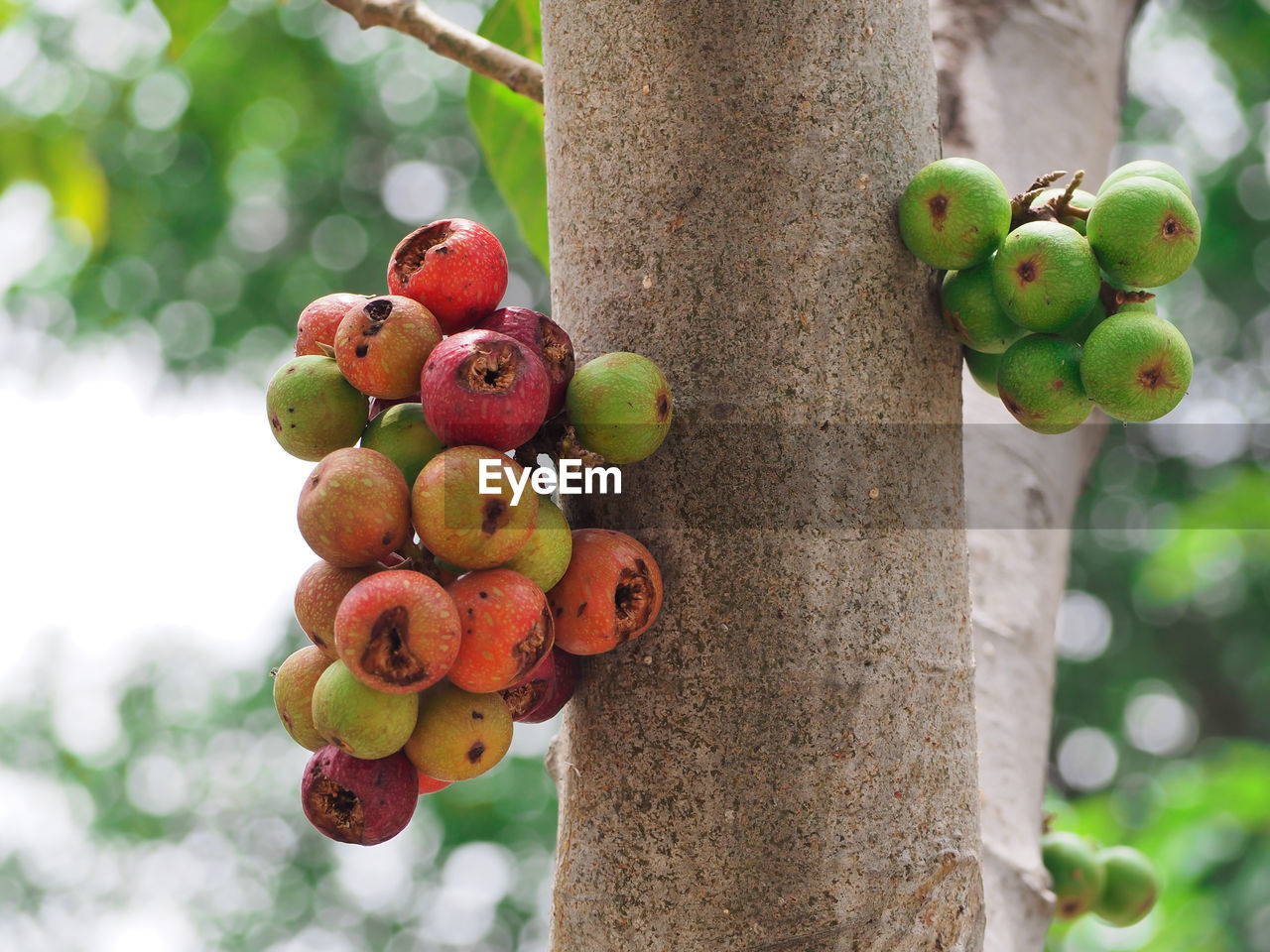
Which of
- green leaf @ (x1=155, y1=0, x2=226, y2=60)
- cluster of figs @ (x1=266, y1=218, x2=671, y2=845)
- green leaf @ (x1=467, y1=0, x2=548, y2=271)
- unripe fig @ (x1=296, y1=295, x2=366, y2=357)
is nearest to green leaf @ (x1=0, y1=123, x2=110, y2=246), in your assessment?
green leaf @ (x1=155, y1=0, x2=226, y2=60)

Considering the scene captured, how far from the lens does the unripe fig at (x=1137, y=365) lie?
896mm

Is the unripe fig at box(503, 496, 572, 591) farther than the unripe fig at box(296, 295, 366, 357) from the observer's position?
No

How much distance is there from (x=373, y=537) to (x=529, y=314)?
23cm

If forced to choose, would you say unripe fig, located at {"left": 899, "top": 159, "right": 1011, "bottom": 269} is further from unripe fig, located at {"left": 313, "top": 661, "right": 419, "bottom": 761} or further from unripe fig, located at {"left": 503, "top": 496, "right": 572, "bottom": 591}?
unripe fig, located at {"left": 313, "top": 661, "right": 419, "bottom": 761}

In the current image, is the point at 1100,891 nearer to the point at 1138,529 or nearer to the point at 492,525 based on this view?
the point at 492,525

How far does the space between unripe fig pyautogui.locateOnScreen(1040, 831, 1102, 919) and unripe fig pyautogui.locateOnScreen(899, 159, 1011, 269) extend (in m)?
1.07

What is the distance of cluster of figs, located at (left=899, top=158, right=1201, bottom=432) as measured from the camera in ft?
2.99

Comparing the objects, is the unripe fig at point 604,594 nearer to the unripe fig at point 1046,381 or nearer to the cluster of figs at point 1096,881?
the unripe fig at point 1046,381

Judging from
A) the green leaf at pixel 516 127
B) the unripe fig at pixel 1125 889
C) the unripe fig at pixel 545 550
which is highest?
the green leaf at pixel 516 127

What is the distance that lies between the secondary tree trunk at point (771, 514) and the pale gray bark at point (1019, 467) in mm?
481

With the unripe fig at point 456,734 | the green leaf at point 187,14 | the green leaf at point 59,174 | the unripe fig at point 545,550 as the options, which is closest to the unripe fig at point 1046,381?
the unripe fig at point 545,550

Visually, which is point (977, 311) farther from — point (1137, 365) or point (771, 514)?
point (771, 514)

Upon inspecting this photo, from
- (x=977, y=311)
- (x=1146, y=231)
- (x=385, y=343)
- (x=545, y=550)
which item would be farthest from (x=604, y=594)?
(x=1146, y=231)

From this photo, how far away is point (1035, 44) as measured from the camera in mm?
1697
